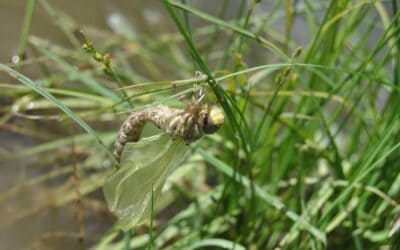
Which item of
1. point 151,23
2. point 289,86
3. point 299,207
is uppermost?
point 151,23

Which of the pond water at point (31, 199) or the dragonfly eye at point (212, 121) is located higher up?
the pond water at point (31, 199)

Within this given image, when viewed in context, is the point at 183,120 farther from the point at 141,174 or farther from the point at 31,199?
the point at 31,199

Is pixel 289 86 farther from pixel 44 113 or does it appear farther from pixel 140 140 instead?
pixel 44 113

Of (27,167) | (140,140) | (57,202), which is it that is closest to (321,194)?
(140,140)

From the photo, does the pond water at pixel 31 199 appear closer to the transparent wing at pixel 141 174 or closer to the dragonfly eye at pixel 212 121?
the transparent wing at pixel 141 174

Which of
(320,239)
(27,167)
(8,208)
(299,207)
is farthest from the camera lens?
(27,167)

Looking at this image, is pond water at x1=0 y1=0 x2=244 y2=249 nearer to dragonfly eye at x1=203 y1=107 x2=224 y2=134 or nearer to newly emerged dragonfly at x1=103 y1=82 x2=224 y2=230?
newly emerged dragonfly at x1=103 y1=82 x2=224 y2=230

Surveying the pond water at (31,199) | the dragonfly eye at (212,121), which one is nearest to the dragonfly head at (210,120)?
the dragonfly eye at (212,121)
